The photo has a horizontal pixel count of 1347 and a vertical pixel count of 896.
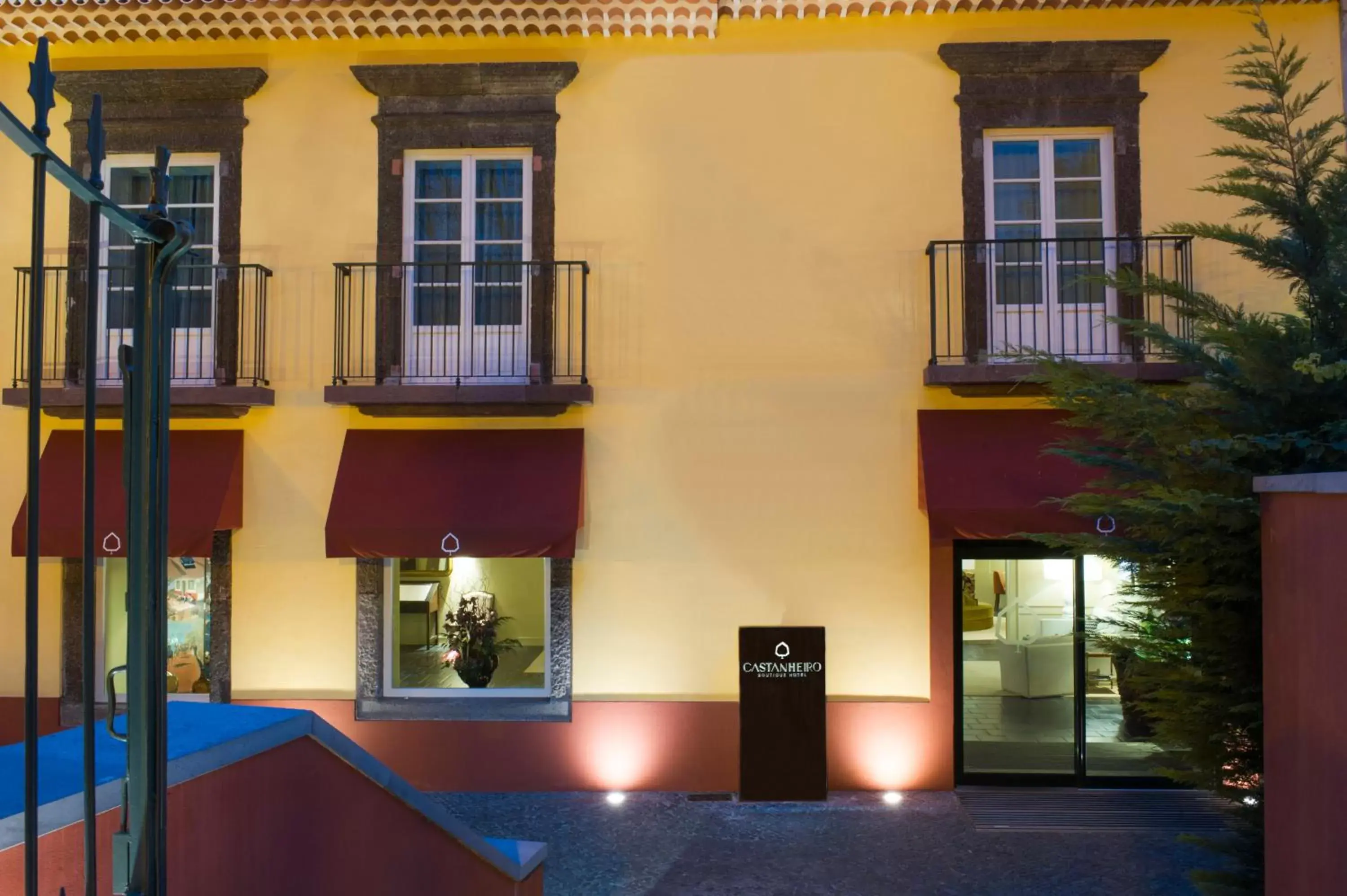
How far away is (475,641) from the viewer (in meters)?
8.36

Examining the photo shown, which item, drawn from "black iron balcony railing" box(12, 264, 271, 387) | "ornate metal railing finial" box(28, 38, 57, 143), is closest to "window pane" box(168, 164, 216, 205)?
"black iron balcony railing" box(12, 264, 271, 387)

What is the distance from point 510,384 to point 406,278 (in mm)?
1597

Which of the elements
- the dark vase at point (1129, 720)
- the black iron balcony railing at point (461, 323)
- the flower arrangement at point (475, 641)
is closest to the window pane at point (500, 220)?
the black iron balcony railing at point (461, 323)

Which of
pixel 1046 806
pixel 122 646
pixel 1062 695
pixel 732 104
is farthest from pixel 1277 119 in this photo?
pixel 122 646

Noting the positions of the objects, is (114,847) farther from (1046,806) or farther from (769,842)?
(1046,806)

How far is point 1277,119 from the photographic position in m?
7.82

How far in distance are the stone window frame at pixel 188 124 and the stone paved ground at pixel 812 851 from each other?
5.28 meters

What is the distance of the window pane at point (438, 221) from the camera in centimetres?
846

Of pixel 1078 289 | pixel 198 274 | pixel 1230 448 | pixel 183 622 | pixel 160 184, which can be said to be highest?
pixel 198 274

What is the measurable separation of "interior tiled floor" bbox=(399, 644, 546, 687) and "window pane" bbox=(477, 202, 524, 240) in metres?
4.10

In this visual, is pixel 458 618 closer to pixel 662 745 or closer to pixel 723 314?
pixel 662 745

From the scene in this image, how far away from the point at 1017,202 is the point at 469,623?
6761mm

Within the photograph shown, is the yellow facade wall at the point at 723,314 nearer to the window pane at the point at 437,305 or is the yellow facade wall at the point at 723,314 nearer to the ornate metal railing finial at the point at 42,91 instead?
the window pane at the point at 437,305

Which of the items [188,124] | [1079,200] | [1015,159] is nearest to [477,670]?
[188,124]
